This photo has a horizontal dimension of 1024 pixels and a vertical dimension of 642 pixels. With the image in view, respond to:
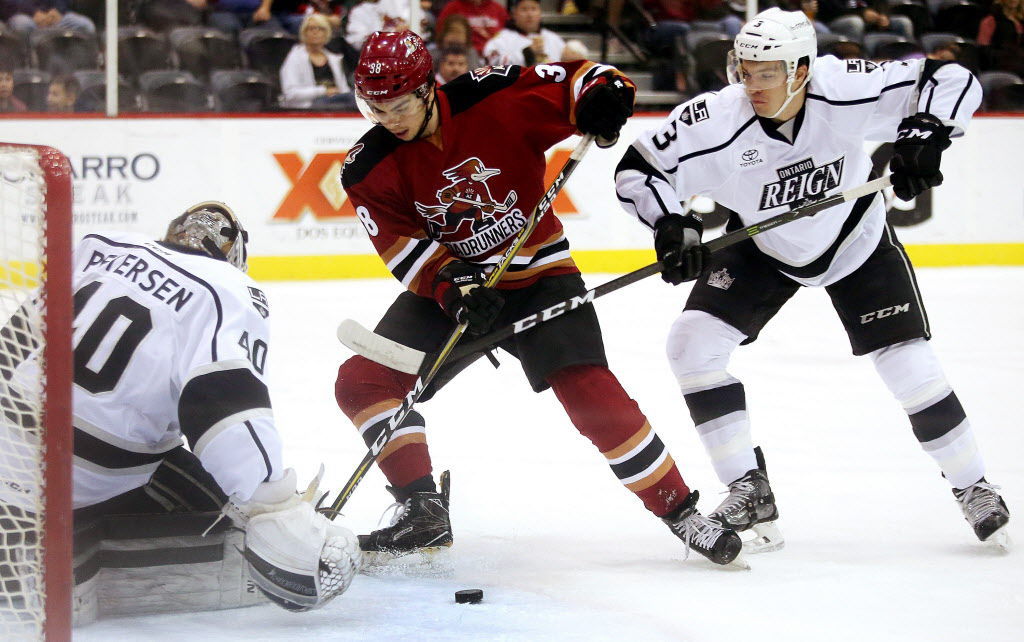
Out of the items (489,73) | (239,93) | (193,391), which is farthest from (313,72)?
(193,391)

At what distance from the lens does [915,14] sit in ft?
23.9

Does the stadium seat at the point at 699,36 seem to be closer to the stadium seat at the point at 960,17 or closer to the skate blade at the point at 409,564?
the stadium seat at the point at 960,17

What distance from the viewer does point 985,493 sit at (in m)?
2.55

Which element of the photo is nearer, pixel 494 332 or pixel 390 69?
pixel 390 69

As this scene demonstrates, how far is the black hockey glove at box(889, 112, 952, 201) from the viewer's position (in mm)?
2414

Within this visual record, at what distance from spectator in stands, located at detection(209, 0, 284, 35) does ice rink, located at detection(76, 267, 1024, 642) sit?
2158 millimetres

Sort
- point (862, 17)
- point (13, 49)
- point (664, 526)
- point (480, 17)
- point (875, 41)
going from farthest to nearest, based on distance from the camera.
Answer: point (862, 17) → point (875, 41) → point (480, 17) → point (13, 49) → point (664, 526)

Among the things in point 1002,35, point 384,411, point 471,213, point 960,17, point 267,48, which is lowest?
point 384,411

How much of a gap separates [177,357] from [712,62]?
5.36 meters

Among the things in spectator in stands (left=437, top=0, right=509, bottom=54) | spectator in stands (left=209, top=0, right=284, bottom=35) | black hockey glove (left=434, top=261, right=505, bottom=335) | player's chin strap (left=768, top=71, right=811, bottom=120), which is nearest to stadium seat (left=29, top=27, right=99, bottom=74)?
spectator in stands (left=209, top=0, right=284, bottom=35)

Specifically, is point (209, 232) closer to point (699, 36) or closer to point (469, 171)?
point (469, 171)

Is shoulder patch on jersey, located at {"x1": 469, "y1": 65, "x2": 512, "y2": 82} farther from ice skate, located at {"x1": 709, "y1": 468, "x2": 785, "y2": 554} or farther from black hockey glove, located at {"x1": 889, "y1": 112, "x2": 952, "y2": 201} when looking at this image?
ice skate, located at {"x1": 709, "y1": 468, "x2": 785, "y2": 554}

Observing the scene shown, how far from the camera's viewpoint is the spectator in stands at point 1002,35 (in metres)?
6.96

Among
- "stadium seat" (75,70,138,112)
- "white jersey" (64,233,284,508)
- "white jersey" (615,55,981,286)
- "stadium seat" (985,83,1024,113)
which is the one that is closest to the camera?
"white jersey" (64,233,284,508)
